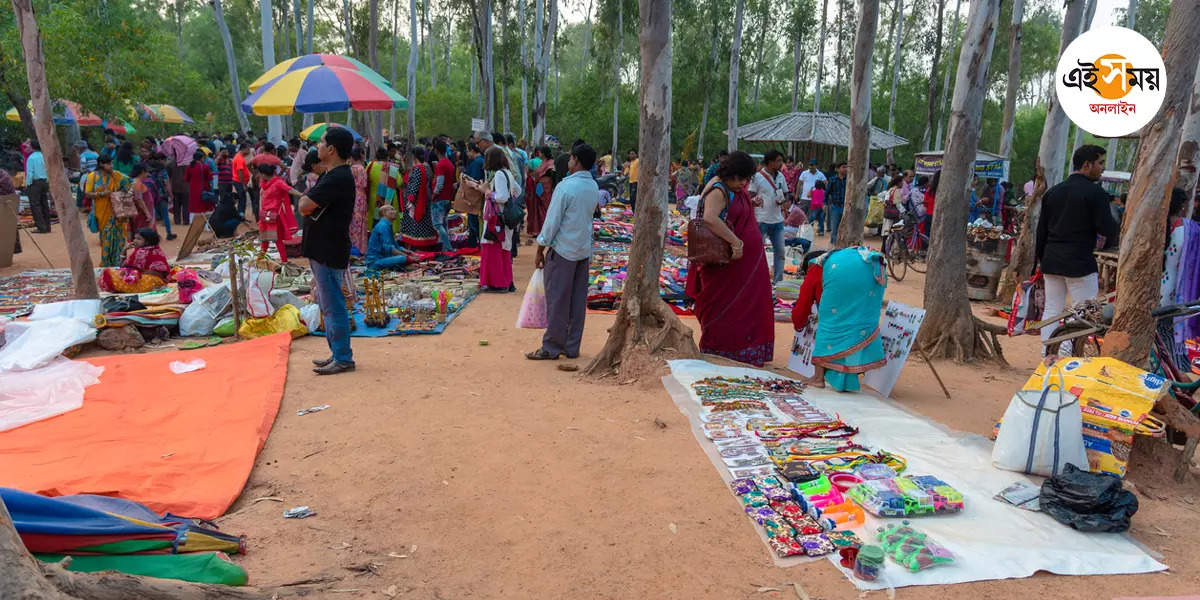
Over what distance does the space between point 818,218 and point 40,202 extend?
1616cm

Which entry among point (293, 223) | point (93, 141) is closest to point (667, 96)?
point (293, 223)

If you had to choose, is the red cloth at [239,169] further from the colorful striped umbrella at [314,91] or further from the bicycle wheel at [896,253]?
the bicycle wheel at [896,253]

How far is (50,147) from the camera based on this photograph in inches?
260

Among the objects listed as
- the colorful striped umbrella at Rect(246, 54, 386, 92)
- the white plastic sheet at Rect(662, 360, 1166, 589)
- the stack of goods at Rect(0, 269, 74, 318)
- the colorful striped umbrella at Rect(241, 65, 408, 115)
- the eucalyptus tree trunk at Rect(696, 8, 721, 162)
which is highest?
the eucalyptus tree trunk at Rect(696, 8, 721, 162)

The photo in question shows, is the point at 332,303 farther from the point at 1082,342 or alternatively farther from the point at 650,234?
the point at 1082,342

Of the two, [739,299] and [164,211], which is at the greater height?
[164,211]

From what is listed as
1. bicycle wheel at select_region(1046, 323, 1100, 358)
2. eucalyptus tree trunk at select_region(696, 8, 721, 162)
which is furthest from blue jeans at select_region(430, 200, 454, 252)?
eucalyptus tree trunk at select_region(696, 8, 721, 162)

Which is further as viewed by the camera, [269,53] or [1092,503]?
[269,53]

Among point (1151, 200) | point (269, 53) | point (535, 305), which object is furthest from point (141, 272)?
point (269, 53)

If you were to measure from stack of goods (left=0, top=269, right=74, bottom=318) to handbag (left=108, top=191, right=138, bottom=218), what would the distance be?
102 cm

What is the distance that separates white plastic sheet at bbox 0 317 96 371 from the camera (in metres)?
5.61

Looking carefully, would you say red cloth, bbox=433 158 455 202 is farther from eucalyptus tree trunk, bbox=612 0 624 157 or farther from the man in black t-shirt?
eucalyptus tree trunk, bbox=612 0 624 157

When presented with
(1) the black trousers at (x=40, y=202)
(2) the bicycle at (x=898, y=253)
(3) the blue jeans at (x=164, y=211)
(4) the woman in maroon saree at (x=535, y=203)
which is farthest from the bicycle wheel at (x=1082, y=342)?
(1) the black trousers at (x=40, y=202)

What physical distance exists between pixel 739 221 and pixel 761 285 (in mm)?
521
